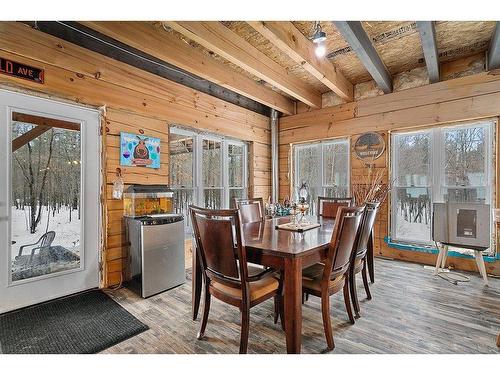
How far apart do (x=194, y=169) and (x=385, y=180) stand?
2944mm

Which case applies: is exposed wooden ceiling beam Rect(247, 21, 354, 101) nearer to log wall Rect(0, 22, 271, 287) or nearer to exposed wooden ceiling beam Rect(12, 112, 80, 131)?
log wall Rect(0, 22, 271, 287)

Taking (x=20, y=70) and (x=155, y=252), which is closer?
(x=20, y=70)

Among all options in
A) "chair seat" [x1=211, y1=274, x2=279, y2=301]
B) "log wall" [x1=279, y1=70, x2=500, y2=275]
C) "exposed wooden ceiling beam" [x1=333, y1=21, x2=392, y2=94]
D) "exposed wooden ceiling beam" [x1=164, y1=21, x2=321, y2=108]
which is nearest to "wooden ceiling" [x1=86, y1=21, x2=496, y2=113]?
"exposed wooden ceiling beam" [x1=164, y1=21, x2=321, y2=108]

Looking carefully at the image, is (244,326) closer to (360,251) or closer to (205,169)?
(360,251)

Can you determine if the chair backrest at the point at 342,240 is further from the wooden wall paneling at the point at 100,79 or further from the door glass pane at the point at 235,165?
the door glass pane at the point at 235,165

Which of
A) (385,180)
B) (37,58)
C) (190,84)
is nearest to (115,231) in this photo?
(37,58)

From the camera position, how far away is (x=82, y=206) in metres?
2.68

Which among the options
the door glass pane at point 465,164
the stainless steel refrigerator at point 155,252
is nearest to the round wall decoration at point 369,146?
the door glass pane at point 465,164

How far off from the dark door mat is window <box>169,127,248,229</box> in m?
1.58

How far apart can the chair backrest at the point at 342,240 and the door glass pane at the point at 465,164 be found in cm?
252

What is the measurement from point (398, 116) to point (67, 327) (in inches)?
182

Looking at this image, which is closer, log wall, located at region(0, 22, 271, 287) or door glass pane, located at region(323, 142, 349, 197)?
log wall, located at region(0, 22, 271, 287)

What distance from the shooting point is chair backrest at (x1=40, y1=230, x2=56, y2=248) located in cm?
249

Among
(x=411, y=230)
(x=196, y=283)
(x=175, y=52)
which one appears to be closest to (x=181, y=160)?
(x=175, y=52)
